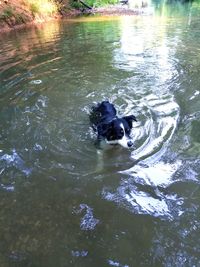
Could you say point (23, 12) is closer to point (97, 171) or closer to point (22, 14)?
point (22, 14)

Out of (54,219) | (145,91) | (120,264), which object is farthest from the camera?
(145,91)

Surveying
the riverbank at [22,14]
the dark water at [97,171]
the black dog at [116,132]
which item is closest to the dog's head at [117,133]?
the black dog at [116,132]

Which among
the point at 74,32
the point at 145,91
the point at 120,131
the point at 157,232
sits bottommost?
the point at 74,32

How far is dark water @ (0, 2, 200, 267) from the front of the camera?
11.3 feet

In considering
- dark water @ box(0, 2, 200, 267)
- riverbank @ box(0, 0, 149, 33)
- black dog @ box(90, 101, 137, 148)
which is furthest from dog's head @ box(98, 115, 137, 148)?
riverbank @ box(0, 0, 149, 33)

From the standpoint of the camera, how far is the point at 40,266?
3230 millimetres

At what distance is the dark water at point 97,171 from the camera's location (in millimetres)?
3447

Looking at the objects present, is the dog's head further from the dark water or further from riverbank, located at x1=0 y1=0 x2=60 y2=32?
riverbank, located at x1=0 y1=0 x2=60 y2=32

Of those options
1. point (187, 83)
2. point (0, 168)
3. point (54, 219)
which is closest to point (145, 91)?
point (187, 83)

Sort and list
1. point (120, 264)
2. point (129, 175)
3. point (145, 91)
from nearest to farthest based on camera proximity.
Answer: point (120, 264), point (129, 175), point (145, 91)

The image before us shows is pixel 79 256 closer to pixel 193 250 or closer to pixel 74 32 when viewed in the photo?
pixel 193 250

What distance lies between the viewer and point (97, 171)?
4.78 meters

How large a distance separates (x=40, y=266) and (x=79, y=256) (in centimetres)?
41

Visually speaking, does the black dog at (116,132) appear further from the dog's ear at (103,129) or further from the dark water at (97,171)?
the dark water at (97,171)
